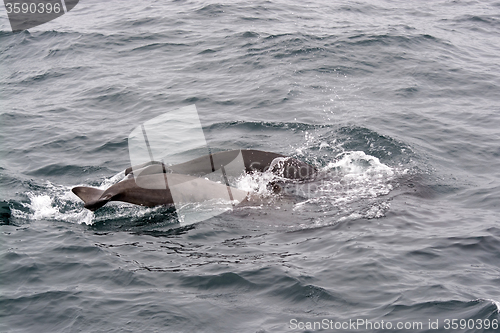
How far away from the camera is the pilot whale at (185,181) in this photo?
8.44 metres

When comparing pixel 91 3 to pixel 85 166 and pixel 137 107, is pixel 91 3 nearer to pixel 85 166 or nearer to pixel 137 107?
pixel 137 107

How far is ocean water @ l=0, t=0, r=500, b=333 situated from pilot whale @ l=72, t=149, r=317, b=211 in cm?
30

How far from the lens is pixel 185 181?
8766 millimetres

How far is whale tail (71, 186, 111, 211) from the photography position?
322 inches

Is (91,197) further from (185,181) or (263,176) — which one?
(263,176)

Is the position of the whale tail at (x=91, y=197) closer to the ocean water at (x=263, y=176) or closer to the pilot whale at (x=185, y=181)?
the pilot whale at (x=185, y=181)

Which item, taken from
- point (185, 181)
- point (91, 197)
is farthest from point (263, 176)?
point (91, 197)

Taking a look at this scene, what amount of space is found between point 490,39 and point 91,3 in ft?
58.5

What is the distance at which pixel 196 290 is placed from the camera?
22.3 feet

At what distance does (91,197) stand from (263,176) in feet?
9.91

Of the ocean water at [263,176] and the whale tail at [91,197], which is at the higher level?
the whale tail at [91,197]

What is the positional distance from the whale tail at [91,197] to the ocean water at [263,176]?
53 cm

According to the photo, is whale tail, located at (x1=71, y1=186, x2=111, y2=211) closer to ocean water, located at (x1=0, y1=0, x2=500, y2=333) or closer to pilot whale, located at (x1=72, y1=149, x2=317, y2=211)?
pilot whale, located at (x1=72, y1=149, x2=317, y2=211)

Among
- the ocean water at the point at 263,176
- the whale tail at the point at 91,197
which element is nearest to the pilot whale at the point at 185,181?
the whale tail at the point at 91,197
